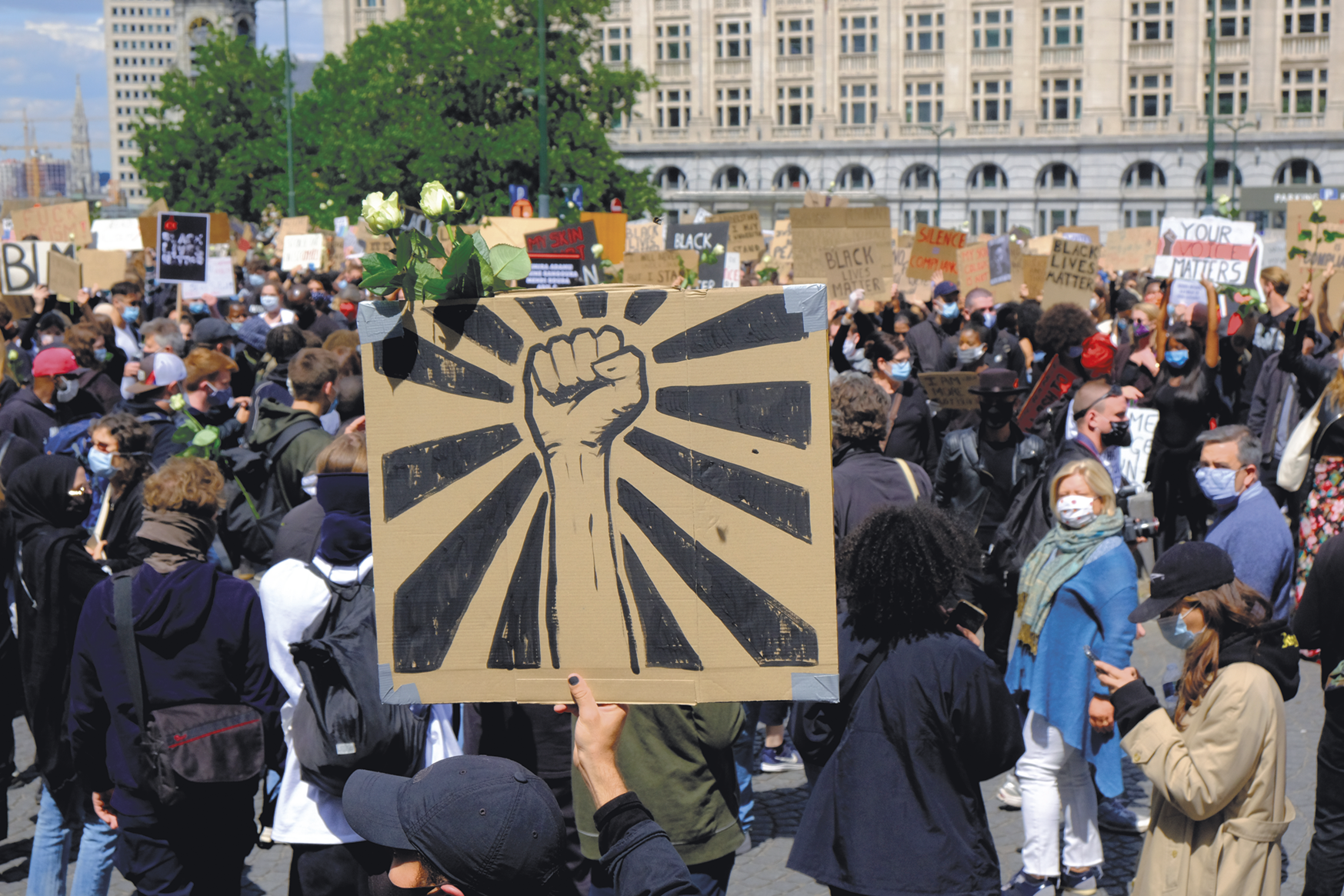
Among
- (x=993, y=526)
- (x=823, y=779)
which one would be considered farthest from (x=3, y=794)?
(x=993, y=526)

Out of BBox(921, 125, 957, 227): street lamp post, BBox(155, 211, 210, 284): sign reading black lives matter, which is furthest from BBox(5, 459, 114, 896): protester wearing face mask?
BBox(921, 125, 957, 227): street lamp post

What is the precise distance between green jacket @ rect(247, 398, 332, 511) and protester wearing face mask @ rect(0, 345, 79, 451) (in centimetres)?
162

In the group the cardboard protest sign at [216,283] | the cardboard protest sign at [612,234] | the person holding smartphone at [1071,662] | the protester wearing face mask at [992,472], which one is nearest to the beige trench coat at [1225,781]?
the person holding smartphone at [1071,662]

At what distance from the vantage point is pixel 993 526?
667cm

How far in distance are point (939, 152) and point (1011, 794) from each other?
2286 inches

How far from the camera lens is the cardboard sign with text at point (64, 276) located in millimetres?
13242

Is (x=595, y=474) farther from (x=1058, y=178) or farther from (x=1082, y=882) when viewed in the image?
(x=1058, y=178)

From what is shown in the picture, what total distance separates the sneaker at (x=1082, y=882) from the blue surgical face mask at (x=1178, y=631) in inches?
68.3

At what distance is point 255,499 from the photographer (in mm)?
6668

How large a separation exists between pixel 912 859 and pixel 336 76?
53.4m

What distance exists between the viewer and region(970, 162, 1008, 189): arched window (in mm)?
61438

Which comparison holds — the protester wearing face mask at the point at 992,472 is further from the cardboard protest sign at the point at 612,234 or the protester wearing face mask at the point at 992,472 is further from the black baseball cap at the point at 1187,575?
the cardboard protest sign at the point at 612,234

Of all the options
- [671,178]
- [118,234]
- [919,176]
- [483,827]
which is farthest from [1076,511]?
[671,178]

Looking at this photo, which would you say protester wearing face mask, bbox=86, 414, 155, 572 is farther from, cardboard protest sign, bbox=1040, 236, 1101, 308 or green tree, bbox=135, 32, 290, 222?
green tree, bbox=135, 32, 290, 222
